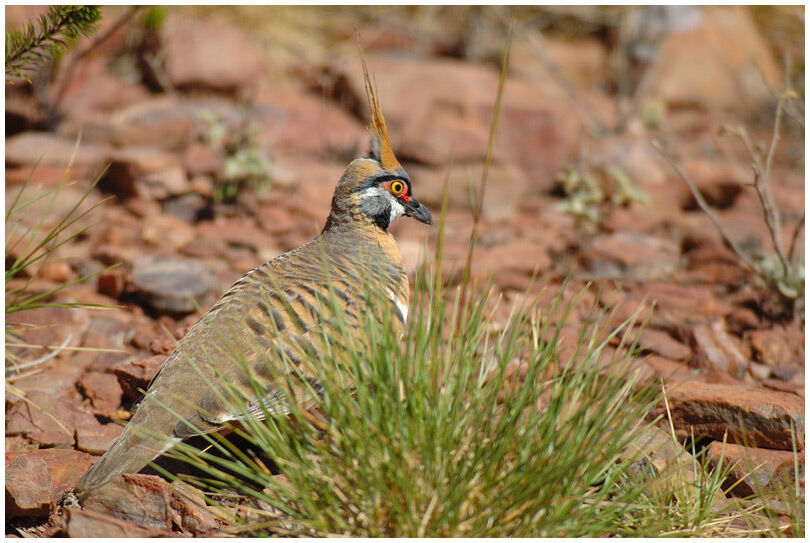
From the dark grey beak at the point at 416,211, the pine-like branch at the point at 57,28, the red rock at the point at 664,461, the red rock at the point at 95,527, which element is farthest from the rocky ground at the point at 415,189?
the pine-like branch at the point at 57,28

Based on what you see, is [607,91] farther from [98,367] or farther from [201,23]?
[98,367]

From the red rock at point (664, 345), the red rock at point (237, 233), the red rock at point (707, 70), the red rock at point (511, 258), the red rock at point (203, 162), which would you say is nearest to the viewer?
the red rock at point (664, 345)

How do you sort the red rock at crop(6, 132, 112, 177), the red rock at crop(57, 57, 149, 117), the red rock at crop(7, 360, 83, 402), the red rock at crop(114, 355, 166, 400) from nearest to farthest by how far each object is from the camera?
1. the red rock at crop(114, 355, 166, 400)
2. the red rock at crop(7, 360, 83, 402)
3. the red rock at crop(6, 132, 112, 177)
4. the red rock at crop(57, 57, 149, 117)

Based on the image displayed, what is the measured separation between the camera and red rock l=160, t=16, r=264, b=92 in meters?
8.15

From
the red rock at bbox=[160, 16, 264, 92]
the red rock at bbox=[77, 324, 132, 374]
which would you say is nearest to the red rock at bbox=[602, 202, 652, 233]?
the red rock at bbox=[77, 324, 132, 374]

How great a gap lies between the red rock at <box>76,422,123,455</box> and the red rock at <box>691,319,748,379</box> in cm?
332

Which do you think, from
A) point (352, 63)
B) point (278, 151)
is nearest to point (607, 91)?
point (352, 63)

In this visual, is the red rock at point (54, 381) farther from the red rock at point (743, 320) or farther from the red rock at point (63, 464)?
the red rock at point (743, 320)

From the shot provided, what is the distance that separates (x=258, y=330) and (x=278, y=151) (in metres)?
4.67

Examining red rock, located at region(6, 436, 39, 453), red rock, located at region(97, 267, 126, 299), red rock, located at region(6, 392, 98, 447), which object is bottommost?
red rock, located at region(6, 436, 39, 453)

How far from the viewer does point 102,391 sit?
3898 mm

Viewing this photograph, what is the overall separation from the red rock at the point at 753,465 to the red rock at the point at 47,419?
299 centimetres

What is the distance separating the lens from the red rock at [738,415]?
11.2ft

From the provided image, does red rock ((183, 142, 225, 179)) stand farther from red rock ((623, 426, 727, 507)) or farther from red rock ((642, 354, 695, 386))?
red rock ((623, 426, 727, 507))
